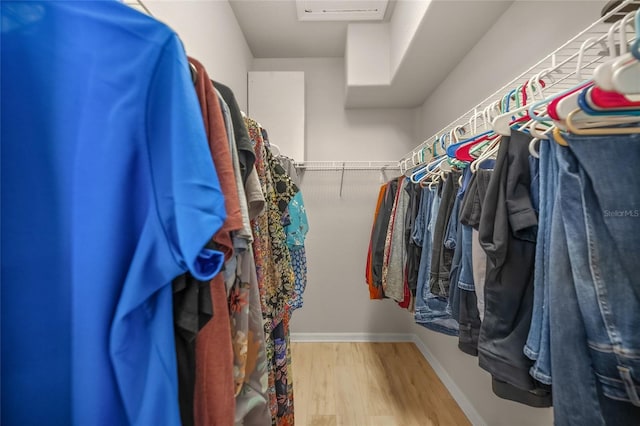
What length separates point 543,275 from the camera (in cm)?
58

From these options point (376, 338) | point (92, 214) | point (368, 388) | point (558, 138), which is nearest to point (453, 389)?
point (368, 388)

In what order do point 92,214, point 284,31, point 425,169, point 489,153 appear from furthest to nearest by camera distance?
1. point 284,31
2. point 425,169
3. point 489,153
4. point 92,214

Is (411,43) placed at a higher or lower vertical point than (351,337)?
higher

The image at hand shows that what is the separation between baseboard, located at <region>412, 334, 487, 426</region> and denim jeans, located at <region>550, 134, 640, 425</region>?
4.37ft

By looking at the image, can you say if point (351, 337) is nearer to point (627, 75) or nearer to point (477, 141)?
point (477, 141)

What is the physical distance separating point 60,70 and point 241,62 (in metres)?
1.93

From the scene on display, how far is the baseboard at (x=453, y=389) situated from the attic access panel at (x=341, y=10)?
259cm

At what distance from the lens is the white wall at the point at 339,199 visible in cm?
246

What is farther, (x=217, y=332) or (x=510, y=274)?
(x=510, y=274)

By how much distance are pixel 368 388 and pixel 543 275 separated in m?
1.64

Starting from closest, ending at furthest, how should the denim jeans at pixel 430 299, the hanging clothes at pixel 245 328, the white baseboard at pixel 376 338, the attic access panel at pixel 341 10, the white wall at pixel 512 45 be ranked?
the hanging clothes at pixel 245 328, the white wall at pixel 512 45, the denim jeans at pixel 430 299, the attic access panel at pixel 341 10, the white baseboard at pixel 376 338

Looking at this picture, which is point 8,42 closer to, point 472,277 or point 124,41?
point 124,41

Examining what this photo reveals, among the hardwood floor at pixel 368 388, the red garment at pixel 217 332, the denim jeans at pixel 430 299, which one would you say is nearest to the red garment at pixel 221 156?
the red garment at pixel 217 332

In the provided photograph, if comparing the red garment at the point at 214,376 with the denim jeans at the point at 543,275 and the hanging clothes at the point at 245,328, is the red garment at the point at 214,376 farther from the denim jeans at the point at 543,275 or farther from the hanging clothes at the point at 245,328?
the denim jeans at the point at 543,275
